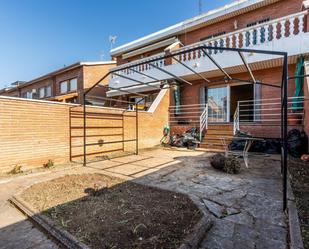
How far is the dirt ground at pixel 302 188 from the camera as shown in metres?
2.74

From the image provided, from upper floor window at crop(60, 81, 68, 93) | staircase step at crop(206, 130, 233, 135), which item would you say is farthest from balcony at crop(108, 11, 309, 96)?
upper floor window at crop(60, 81, 68, 93)

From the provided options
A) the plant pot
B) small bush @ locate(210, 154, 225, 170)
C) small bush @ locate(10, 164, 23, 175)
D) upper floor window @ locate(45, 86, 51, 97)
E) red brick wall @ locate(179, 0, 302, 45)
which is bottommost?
small bush @ locate(10, 164, 23, 175)

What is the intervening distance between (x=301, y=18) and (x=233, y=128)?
16.5ft

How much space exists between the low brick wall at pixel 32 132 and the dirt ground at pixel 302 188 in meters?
6.58

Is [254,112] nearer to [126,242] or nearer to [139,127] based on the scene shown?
[139,127]

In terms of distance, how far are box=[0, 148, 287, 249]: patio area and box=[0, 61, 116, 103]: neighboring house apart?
11.1 metres

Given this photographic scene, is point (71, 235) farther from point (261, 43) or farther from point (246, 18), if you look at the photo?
point (246, 18)

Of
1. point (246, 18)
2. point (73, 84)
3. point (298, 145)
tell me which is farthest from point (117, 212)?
point (73, 84)

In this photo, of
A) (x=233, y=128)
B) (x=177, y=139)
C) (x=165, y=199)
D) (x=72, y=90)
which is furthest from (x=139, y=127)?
(x=72, y=90)

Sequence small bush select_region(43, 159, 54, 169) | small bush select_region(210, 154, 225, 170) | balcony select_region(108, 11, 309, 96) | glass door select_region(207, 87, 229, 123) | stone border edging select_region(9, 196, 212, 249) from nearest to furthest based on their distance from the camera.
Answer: stone border edging select_region(9, 196, 212, 249), small bush select_region(210, 154, 225, 170), small bush select_region(43, 159, 54, 169), balcony select_region(108, 11, 309, 96), glass door select_region(207, 87, 229, 123)

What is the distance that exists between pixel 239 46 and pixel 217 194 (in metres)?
7.71

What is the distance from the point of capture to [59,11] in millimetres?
10852

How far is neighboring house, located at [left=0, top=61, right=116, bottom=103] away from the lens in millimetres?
16141

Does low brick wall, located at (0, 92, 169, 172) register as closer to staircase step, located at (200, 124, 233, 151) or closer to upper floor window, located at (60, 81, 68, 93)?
staircase step, located at (200, 124, 233, 151)
